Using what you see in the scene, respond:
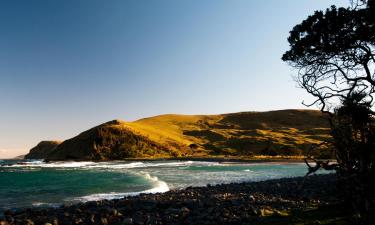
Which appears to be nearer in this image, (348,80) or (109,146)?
(348,80)

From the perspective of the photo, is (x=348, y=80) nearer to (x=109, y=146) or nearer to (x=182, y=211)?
(x=182, y=211)

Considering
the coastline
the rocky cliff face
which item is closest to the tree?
the coastline

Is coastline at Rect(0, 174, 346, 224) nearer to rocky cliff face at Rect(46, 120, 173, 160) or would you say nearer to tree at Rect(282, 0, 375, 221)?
tree at Rect(282, 0, 375, 221)

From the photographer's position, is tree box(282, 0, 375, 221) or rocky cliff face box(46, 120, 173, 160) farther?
rocky cliff face box(46, 120, 173, 160)

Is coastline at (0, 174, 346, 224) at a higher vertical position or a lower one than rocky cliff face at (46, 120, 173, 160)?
lower

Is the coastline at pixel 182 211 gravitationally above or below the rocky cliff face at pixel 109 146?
below

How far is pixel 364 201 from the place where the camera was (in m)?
16.4

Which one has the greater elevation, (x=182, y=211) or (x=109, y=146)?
(x=109, y=146)

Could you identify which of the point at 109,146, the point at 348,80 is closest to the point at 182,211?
the point at 348,80

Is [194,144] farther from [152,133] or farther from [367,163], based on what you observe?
[367,163]

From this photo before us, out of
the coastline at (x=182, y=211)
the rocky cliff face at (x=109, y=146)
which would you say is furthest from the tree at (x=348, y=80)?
the rocky cliff face at (x=109, y=146)

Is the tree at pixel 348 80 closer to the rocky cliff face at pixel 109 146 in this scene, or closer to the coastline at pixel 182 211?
the coastline at pixel 182 211

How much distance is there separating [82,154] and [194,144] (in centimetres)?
4620

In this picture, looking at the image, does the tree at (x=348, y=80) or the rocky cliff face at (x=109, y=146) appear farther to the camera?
the rocky cliff face at (x=109, y=146)
